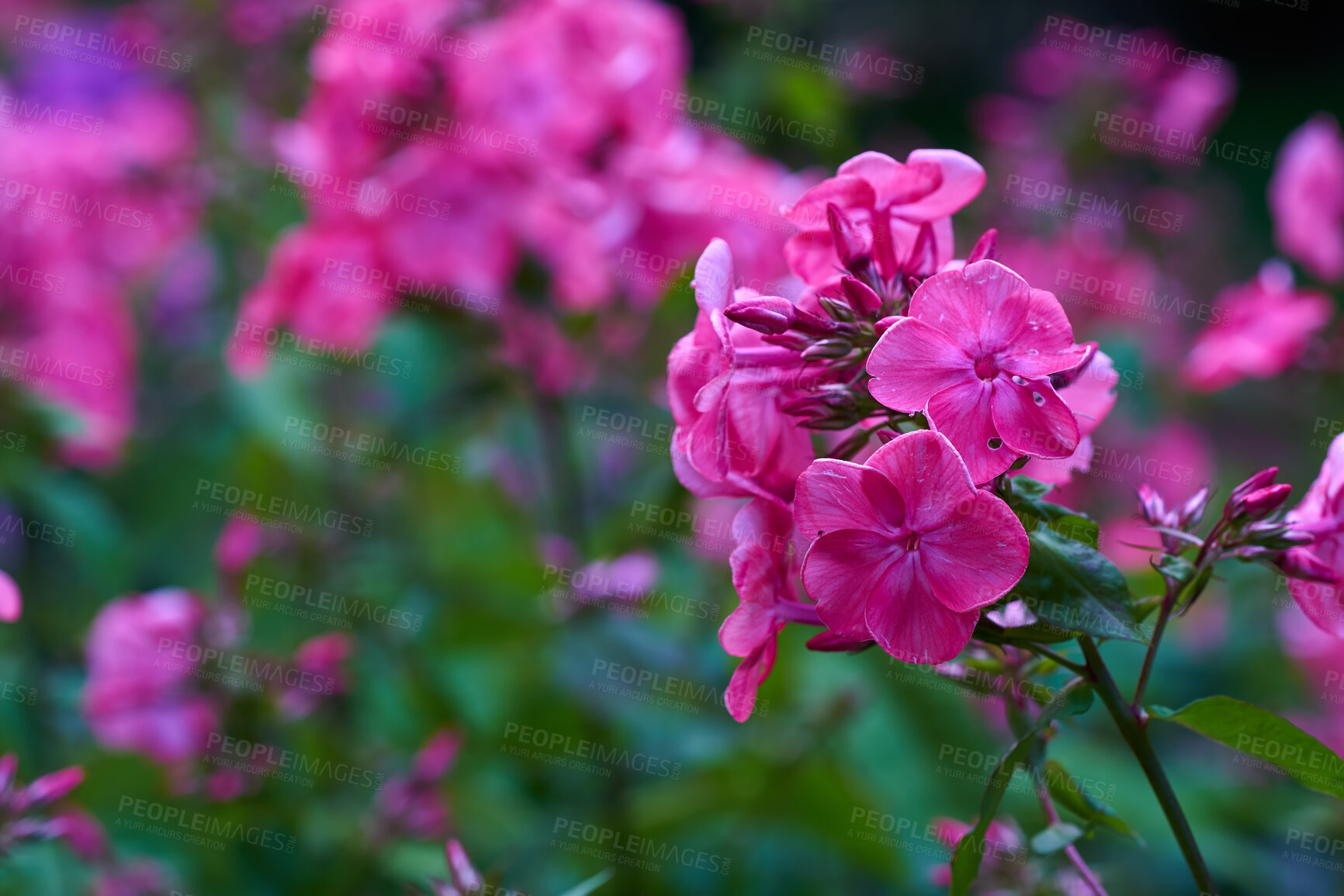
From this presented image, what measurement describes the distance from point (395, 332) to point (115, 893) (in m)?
0.95

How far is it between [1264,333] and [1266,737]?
1042mm

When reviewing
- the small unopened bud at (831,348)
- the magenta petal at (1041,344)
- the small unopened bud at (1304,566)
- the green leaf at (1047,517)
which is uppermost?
the magenta petal at (1041,344)

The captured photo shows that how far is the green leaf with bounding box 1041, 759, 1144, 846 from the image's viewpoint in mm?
699

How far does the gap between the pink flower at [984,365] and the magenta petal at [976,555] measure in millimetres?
30

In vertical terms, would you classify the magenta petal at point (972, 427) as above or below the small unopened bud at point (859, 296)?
below

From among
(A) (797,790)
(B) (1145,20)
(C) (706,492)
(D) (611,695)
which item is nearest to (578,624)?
(D) (611,695)

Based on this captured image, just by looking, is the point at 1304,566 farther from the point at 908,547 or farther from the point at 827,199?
the point at 827,199

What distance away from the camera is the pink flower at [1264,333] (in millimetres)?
1505

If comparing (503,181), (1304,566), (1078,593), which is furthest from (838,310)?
(503,181)

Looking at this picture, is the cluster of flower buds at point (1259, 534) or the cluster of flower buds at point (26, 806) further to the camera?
the cluster of flower buds at point (26, 806)

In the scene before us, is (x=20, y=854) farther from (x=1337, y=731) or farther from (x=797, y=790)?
(x=1337, y=731)

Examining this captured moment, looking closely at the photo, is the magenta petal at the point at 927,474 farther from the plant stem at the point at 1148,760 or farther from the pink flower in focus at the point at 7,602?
the pink flower in focus at the point at 7,602

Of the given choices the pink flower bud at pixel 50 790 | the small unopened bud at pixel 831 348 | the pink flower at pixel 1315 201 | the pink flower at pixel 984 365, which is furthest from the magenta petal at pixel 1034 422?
the pink flower at pixel 1315 201

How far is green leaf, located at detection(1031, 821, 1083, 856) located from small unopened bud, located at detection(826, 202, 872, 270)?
1.27 ft
